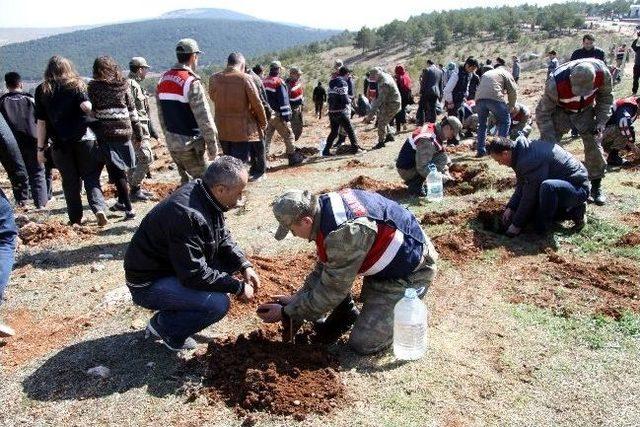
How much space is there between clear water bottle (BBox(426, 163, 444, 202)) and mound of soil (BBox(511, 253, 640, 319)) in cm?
210

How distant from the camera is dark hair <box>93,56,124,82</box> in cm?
570

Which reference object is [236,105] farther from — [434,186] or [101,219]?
[434,186]

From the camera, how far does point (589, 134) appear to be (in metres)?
6.18

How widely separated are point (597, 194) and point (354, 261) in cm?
446

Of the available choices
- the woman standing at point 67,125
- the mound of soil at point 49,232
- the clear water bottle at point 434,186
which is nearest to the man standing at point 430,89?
the clear water bottle at point 434,186

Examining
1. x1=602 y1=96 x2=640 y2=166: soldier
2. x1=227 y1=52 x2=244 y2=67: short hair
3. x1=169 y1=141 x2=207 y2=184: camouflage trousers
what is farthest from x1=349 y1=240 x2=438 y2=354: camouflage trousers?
x1=602 y1=96 x2=640 y2=166: soldier

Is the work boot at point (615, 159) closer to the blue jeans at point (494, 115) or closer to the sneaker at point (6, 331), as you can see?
the blue jeans at point (494, 115)

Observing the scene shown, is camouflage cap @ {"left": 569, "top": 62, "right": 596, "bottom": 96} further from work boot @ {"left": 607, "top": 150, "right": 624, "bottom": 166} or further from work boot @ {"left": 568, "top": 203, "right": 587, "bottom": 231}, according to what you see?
work boot @ {"left": 607, "top": 150, "right": 624, "bottom": 166}

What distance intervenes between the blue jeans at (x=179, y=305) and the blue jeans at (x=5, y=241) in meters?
0.99

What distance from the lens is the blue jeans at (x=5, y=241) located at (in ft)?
12.2

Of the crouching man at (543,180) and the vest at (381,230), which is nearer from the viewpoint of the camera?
the vest at (381,230)

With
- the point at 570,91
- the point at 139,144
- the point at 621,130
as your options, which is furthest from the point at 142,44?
the point at 570,91

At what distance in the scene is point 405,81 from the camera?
45.2ft

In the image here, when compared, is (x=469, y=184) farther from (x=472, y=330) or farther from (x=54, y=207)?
(x=54, y=207)
